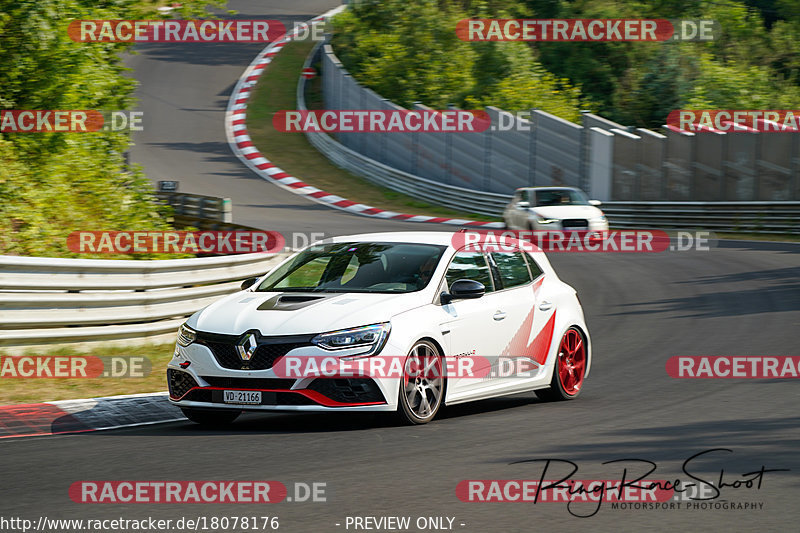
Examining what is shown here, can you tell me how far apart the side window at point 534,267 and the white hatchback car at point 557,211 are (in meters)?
16.5

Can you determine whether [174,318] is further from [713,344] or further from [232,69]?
[232,69]

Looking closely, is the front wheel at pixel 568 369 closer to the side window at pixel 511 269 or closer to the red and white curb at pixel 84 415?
the side window at pixel 511 269

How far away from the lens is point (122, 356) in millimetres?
12242

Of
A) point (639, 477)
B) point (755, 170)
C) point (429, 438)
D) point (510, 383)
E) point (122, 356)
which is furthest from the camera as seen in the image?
point (755, 170)

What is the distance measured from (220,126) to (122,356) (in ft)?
121

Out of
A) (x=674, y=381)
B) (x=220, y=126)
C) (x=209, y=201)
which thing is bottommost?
(x=674, y=381)

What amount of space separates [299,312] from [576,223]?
1945 cm

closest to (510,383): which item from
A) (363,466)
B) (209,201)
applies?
(363,466)

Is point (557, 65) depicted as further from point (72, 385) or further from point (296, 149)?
point (72, 385)

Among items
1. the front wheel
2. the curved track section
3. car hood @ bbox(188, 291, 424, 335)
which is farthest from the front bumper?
the curved track section

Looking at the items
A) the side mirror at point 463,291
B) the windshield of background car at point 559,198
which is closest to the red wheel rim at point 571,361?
the side mirror at point 463,291

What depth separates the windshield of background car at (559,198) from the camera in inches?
1095

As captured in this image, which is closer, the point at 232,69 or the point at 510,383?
the point at 510,383

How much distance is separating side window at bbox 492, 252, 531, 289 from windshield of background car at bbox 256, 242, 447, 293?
0.69 metres
